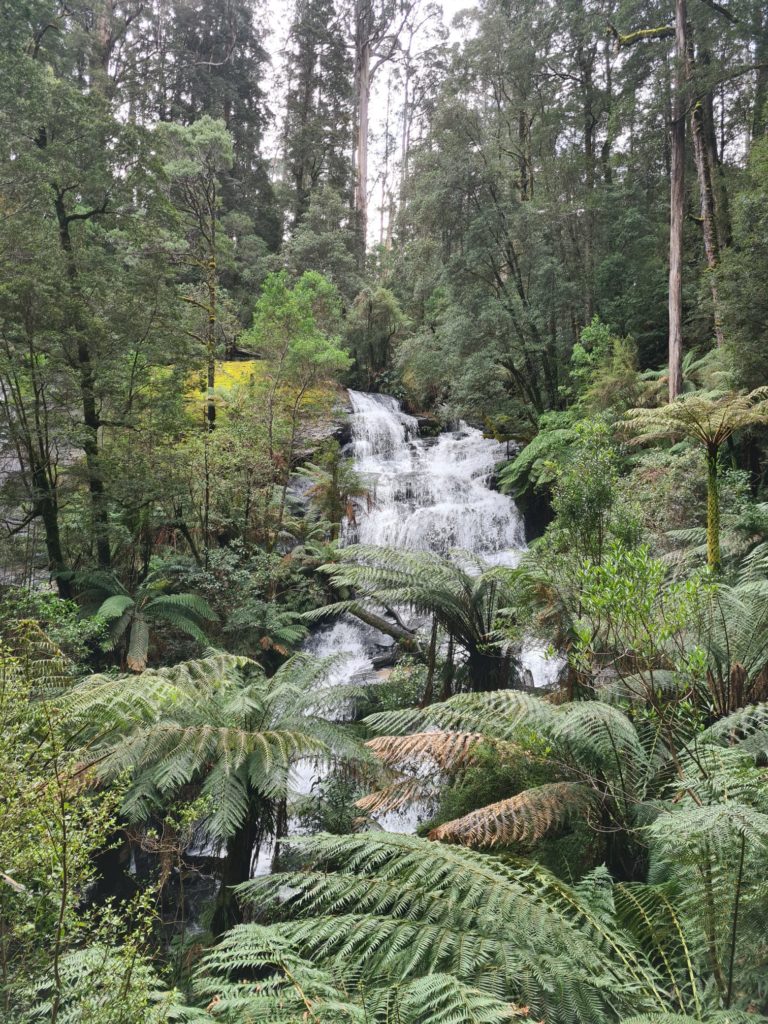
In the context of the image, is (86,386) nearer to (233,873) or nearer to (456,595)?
(456,595)

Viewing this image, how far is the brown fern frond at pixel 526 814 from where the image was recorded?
255 cm

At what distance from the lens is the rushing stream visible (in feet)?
31.4

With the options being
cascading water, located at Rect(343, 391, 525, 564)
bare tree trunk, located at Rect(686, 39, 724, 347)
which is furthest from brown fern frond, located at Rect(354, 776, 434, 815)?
bare tree trunk, located at Rect(686, 39, 724, 347)

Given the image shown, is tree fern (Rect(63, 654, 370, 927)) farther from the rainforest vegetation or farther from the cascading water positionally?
the cascading water

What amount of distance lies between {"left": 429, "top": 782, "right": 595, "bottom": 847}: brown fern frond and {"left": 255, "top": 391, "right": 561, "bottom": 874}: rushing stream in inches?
200

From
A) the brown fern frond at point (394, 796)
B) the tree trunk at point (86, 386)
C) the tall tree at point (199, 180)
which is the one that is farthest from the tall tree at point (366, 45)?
the brown fern frond at point (394, 796)

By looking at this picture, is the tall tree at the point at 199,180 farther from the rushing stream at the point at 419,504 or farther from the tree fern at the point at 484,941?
the tree fern at the point at 484,941

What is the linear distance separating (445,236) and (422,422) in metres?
4.49

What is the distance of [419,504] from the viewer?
1173 centimetres

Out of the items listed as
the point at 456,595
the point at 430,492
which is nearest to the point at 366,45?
the point at 430,492

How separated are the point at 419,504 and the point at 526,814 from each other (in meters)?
9.26

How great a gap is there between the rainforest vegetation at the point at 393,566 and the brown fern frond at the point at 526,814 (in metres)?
0.02

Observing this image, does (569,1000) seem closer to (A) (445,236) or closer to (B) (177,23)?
(A) (445,236)

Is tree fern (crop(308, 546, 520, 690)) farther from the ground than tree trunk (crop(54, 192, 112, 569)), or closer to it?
closer to it
